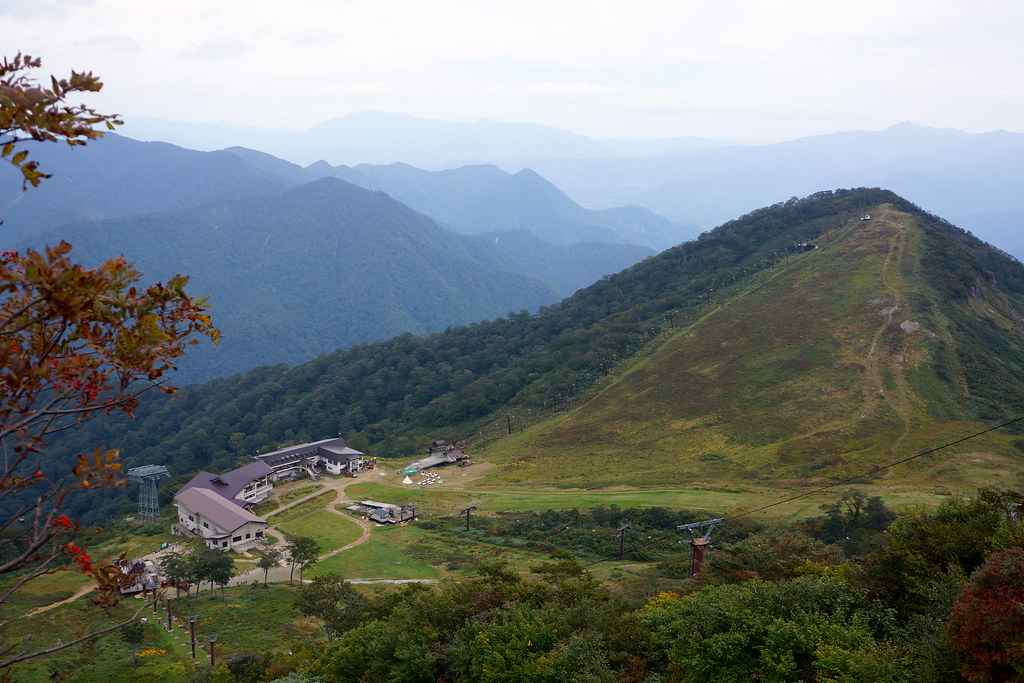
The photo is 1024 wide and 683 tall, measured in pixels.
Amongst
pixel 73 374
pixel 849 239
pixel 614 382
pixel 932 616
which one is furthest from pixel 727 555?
pixel 849 239

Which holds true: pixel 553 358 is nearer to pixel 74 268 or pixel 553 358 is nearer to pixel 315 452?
pixel 315 452

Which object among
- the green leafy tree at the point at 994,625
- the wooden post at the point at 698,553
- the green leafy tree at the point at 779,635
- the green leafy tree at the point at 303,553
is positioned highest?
the green leafy tree at the point at 994,625

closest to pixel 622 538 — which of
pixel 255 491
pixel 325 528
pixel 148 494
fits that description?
pixel 325 528

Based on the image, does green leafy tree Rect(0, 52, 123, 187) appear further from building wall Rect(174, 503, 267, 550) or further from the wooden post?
building wall Rect(174, 503, 267, 550)

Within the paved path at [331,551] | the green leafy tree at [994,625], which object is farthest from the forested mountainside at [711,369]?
the green leafy tree at [994,625]

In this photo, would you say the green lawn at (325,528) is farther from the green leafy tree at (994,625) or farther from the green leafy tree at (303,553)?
the green leafy tree at (994,625)

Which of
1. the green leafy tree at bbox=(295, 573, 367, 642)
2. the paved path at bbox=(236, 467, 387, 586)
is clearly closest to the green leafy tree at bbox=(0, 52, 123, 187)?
the green leafy tree at bbox=(295, 573, 367, 642)
